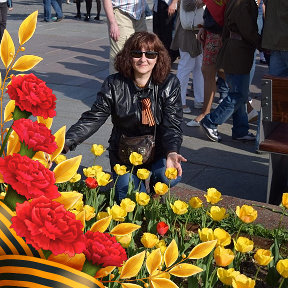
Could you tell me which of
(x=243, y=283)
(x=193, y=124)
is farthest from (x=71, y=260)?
(x=193, y=124)

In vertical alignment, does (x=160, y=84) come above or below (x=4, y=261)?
below

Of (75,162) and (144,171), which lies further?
(144,171)

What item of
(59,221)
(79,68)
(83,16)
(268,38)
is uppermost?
(59,221)

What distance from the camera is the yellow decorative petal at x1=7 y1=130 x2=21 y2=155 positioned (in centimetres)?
144

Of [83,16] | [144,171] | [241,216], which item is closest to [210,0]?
[144,171]

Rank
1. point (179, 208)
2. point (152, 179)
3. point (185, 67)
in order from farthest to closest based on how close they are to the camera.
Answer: point (185, 67), point (152, 179), point (179, 208)

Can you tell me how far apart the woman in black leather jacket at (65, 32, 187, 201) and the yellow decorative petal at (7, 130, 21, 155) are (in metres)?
2.60

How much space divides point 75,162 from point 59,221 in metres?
0.37

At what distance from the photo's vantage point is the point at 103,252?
1248 mm

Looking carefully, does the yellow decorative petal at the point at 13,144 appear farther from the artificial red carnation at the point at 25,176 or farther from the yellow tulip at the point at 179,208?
the yellow tulip at the point at 179,208

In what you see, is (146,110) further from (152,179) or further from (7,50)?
(7,50)

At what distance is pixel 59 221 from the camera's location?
3.75ft

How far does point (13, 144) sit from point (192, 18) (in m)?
6.05

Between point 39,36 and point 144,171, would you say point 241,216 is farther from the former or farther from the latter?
point 39,36
